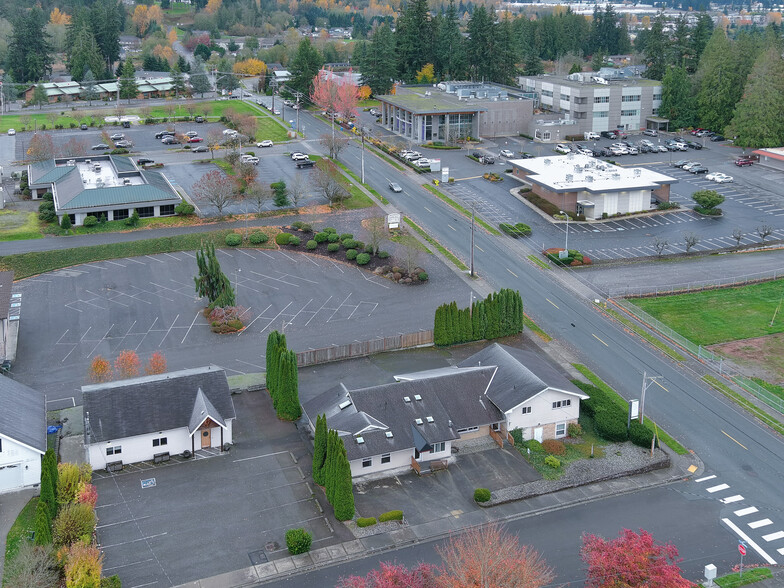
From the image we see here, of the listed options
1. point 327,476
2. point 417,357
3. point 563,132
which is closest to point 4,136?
point 563,132

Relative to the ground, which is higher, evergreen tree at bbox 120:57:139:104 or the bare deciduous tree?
evergreen tree at bbox 120:57:139:104

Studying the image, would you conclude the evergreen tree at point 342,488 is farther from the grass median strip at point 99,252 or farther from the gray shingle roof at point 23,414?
the grass median strip at point 99,252

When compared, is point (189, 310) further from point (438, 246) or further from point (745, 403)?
point (745, 403)

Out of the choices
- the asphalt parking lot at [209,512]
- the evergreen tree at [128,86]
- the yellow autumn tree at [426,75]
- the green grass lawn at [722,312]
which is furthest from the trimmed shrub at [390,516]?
the evergreen tree at [128,86]

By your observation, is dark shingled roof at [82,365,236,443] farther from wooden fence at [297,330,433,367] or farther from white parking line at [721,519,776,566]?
white parking line at [721,519,776,566]

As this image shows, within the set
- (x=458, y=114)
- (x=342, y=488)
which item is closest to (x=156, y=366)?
(x=342, y=488)

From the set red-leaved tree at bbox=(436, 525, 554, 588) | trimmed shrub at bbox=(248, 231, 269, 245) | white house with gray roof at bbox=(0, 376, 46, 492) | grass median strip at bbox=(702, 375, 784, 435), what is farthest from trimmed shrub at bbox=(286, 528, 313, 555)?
trimmed shrub at bbox=(248, 231, 269, 245)
